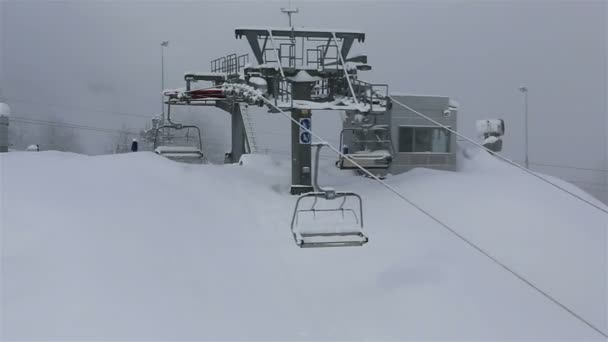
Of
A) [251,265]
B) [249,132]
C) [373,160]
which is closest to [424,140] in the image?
[373,160]

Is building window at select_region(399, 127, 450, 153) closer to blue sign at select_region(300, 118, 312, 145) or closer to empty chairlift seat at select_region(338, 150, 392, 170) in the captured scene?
empty chairlift seat at select_region(338, 150, 392, 170)

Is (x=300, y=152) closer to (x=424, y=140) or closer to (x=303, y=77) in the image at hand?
(x=303, y=77)

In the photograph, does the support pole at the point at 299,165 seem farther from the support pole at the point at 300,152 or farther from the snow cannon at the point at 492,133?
the snow cannon at the point at 492,133

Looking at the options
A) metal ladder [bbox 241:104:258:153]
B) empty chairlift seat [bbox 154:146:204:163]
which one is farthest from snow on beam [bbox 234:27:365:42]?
metal ladder [bbox 241:104:258:153]

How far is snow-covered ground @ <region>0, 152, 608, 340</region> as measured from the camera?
980 centimetres

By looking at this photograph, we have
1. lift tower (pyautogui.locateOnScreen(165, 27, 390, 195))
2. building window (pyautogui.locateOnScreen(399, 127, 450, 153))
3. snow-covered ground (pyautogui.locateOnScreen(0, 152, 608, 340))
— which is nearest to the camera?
snow-covered ground (pyautogui.locateOnScreen(0, 152, 608, 340))

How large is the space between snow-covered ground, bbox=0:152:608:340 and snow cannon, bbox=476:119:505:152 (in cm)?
1190

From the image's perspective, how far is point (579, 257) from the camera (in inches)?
580

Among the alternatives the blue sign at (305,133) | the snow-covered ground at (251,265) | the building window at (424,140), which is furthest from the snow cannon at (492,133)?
the blue sign at (305,133)

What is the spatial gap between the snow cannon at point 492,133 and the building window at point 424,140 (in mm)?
3756

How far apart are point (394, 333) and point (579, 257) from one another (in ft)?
21.5

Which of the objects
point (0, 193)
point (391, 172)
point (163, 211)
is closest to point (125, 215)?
point (163, 211)

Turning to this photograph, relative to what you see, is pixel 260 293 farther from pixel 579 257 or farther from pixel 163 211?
pixel 579 257

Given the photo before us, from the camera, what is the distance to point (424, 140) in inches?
1078
